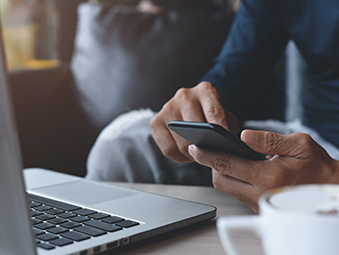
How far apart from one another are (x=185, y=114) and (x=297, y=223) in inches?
17.7

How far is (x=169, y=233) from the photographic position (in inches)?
17.1

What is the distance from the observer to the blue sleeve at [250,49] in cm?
100

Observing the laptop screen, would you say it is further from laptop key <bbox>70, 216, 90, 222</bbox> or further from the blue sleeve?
the blue sleeve

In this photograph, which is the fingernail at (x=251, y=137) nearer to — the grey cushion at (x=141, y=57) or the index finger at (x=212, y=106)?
the index finger at (x=212, y=106)

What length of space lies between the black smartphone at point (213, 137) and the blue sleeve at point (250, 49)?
536 mm

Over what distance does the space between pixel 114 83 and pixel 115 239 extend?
3.44 feet

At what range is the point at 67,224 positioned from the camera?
41cm

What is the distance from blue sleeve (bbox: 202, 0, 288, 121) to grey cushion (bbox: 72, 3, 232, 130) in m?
0.30

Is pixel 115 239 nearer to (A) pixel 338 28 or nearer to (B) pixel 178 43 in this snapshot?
(A) pixel 338 28

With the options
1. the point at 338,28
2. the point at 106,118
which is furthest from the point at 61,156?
the point at 338,28

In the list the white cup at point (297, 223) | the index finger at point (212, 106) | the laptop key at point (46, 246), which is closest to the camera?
the white cup at point (297, 223)

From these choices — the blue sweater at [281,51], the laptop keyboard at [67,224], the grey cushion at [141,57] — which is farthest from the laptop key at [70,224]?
the grey cushion at [141,57]

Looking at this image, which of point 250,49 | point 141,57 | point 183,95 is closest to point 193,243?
point 183,95

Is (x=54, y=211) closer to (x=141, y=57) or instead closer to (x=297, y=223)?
(x=297, y=223)
